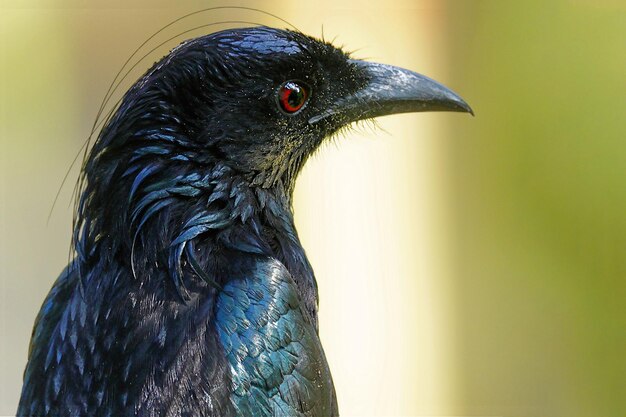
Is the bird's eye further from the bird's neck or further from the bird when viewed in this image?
the bird's neck

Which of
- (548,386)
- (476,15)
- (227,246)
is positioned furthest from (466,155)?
(227,246)

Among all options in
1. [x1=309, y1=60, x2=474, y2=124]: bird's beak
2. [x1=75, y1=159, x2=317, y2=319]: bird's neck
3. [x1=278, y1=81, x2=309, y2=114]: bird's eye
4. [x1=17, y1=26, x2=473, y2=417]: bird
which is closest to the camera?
[x1=17, y1=26, x2=473, y2=417]: bird

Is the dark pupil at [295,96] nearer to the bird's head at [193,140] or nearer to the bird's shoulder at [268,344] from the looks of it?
the bird's head at [193,140]

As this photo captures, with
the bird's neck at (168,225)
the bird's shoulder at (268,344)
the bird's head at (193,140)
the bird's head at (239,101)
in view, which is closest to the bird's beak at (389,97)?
the bird's head at (239,101)

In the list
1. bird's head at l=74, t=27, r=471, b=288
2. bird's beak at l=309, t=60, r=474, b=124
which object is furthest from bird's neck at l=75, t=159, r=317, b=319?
bird's beak at l=309, t=60, r=474, b=124

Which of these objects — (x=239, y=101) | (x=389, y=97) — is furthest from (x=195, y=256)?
(x=389, y=97)

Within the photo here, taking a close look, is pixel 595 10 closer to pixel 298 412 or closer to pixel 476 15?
pixel 476 15

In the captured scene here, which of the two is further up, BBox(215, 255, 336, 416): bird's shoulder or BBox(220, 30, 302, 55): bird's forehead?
BBox(220, 30, 302, 55): bird's forehead

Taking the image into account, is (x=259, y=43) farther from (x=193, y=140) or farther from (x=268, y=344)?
(x=268, y=344)
